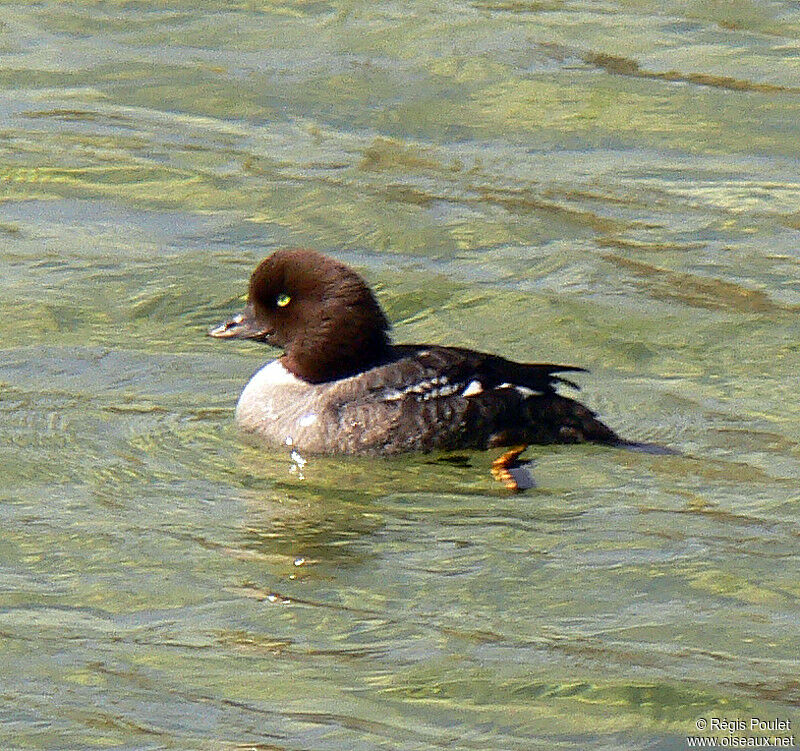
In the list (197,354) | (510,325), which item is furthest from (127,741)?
(510,325)

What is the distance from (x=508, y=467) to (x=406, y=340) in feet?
6.49

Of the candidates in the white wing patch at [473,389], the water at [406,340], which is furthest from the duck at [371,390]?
the water at [406,340]

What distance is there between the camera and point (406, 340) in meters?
9.31

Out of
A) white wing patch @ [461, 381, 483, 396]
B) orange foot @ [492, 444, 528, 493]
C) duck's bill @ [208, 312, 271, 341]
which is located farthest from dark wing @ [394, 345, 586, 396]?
duck's bill @ [208, 312, 271, 341]

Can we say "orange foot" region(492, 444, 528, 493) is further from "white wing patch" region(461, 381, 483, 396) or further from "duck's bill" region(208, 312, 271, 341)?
"duck's bill" region(208, 312, 271, 341)

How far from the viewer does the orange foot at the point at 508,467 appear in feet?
23.9

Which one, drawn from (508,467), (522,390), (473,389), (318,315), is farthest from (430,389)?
(318,315)

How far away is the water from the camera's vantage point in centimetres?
556

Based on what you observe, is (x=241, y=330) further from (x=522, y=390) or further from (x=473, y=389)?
(x=522, y=390)

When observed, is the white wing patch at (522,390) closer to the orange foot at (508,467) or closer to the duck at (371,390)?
the duck at (371,390)

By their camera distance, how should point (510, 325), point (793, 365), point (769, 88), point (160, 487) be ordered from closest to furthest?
point (160, 487)
point (793, 365)
point (510, 325)
point (769, 88)

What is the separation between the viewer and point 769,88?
12.7 metres

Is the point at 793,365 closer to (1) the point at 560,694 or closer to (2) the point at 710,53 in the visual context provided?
(1) the point at 560,694

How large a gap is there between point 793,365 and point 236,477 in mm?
2938
